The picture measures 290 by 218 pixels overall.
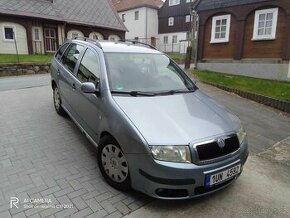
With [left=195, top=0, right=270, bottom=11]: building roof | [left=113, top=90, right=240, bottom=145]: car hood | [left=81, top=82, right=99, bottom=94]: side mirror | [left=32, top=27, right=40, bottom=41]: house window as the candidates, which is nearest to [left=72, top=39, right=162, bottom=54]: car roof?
[left=81, top=82, right=99, bottom=94]: side mirror

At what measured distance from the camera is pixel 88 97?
4.18m

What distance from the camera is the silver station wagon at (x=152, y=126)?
2939mm

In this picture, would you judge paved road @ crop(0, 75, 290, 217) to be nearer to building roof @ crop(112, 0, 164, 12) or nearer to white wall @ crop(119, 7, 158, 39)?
white wall @ crop(119, 7, 158, 39)

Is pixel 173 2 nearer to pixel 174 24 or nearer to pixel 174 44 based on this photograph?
pixel 174 24

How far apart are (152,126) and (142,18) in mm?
38417

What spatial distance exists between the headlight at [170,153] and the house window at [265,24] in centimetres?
1230

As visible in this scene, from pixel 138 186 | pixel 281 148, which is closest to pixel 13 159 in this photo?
pixel 138 186

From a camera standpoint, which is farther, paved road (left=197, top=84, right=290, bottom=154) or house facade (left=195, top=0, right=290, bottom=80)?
house facade (left=195, top=0, right=290, bottom=80)

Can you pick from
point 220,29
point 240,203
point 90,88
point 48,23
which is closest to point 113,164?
point 90,88

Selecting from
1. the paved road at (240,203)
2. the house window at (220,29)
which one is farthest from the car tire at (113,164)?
the house window at (220,29)

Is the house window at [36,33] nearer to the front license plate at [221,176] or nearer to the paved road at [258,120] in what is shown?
the paved road at [258,120]

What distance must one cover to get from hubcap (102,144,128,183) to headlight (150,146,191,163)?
0.50 metres

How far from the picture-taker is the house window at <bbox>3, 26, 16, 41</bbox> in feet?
68.4

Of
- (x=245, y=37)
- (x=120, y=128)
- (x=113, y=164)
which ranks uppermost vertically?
(x=245, y=37)
